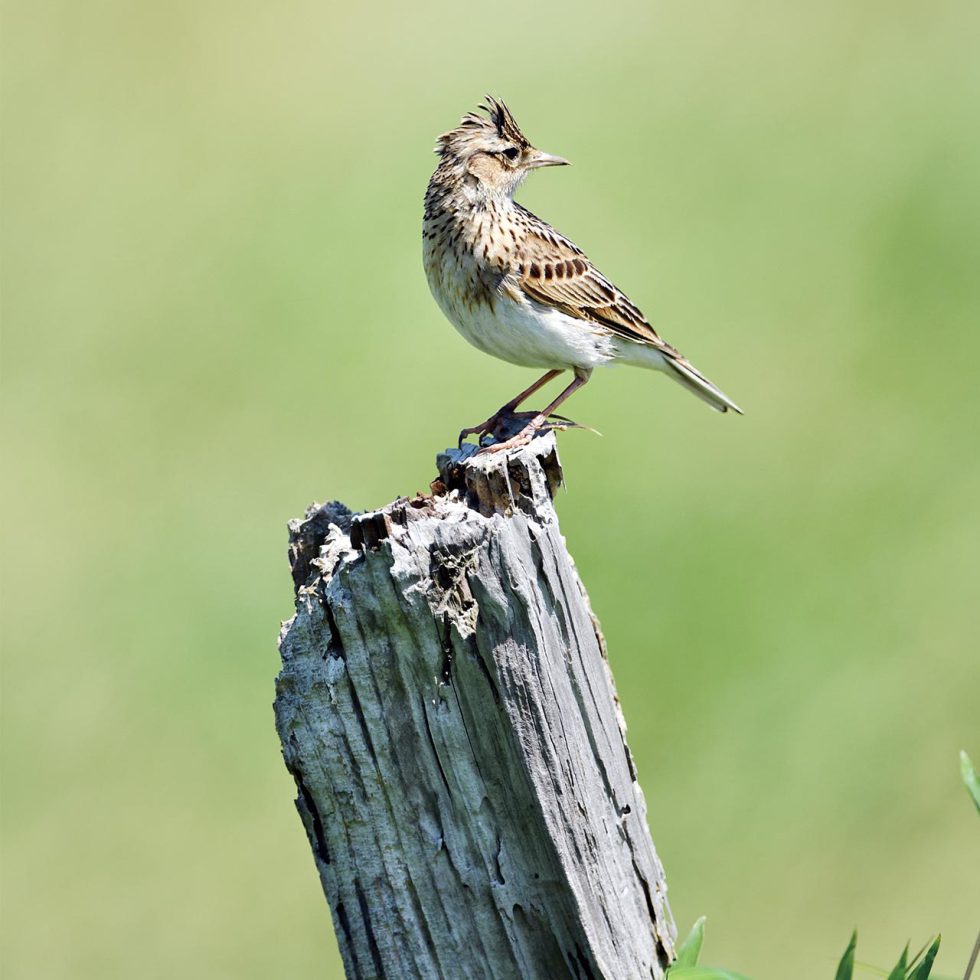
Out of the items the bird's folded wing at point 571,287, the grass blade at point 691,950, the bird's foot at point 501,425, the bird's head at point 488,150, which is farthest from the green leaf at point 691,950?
the bird's head at point 488,150

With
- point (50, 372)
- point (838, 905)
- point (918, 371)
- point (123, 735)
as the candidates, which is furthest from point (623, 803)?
point (50, 372)

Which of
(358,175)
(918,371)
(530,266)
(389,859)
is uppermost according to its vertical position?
(358,175)

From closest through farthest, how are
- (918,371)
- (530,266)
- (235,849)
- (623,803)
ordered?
(623,803), (530,266), (235,849), (918,371)

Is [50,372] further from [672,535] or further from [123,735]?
[672,535]

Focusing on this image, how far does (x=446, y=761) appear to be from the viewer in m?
3.29

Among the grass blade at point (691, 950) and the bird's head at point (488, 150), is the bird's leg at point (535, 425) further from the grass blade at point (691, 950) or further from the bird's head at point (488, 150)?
the grass blade at point (691, 950)

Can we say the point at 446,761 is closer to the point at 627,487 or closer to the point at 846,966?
the point at 846,966

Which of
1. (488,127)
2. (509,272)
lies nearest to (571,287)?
(509,272)

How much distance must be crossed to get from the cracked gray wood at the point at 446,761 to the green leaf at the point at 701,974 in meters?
0.13

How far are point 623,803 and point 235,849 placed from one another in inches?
251

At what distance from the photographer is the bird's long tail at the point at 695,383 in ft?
24.0

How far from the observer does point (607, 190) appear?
1216 cm

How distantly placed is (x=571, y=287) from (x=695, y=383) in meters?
1.07

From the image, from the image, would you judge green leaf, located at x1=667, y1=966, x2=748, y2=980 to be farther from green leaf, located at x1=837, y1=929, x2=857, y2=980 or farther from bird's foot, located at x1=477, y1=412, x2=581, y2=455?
bird's foot, located at x1=477, y1=412, x2=581, y2=455
